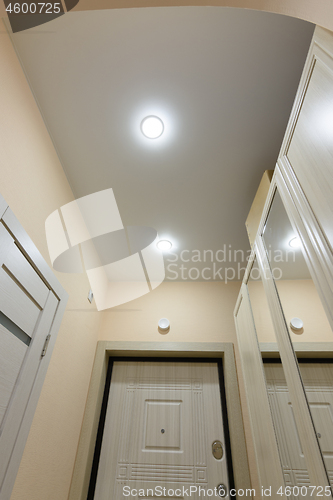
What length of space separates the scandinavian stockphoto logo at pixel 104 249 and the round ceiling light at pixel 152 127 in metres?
0.55

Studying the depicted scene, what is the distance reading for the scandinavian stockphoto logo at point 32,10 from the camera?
0.85 metres

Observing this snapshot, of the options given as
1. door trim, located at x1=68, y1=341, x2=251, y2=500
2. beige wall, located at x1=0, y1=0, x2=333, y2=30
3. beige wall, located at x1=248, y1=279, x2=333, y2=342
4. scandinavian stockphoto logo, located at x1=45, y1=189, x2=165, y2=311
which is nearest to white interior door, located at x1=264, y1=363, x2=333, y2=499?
beige wall, located at x1=248, y1=279, x2=333, y2=342

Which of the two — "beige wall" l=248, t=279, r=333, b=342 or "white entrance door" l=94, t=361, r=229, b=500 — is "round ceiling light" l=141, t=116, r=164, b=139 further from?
"white entrance door" l=94, t=361, r=229, b=500

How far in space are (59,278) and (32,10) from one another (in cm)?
119

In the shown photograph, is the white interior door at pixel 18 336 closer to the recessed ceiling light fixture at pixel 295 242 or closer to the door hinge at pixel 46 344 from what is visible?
the door hinge at pixel 46 344

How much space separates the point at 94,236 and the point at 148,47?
4.56 feet

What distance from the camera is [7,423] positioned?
103 centimetres

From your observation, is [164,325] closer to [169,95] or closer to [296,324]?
[296,324]

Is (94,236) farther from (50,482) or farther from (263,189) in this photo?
(50,482)

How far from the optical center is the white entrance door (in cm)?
198

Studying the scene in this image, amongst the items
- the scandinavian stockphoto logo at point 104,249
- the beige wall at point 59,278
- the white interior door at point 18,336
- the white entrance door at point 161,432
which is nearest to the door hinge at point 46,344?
the white interior door at point 18,336

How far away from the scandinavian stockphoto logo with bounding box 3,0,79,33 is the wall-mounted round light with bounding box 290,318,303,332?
1217 millimetres

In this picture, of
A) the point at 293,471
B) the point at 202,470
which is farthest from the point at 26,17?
the point at 202,470

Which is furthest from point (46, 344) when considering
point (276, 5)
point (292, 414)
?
point (276, 5)
